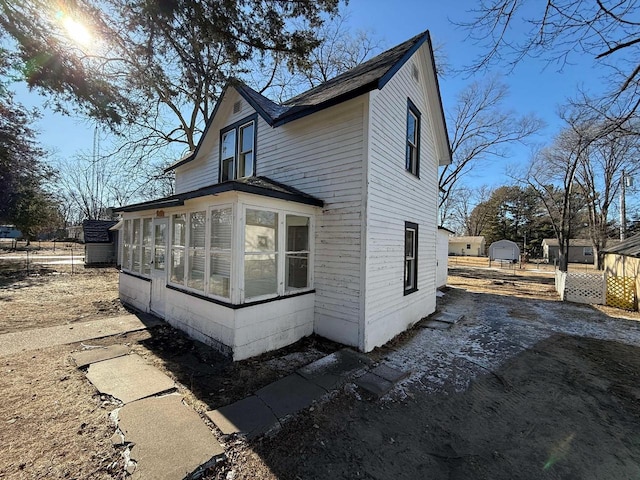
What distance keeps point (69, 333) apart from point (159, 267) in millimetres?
2067

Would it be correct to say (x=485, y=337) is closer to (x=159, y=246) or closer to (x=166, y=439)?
(x=166, y=439)

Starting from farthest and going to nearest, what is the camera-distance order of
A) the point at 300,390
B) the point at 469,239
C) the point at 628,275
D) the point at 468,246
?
1. the point at 468,246
2. the point at 469,239
3. the point at 628,275
4. the point at 300,390

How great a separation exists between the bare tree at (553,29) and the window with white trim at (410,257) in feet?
11.9

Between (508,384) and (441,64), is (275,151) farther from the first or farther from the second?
(441,64)

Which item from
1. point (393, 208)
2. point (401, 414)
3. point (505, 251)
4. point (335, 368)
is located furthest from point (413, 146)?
point (505, 251)

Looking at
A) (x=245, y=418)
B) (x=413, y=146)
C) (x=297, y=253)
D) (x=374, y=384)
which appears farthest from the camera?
(x=413, y=146)

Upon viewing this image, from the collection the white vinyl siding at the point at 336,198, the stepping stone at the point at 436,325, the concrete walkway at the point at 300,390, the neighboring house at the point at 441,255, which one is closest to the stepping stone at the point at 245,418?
the concrete walkway at the point at 300,390

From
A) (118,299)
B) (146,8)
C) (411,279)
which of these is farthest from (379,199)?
(118,299)

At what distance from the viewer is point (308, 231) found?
5.88m

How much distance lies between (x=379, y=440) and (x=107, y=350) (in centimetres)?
471

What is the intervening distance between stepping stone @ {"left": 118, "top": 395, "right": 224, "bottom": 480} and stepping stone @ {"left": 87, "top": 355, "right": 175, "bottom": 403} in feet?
0.89

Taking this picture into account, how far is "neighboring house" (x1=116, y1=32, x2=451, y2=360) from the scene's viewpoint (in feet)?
16.1

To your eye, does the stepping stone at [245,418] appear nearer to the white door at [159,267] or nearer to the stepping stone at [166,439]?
the stepping stone at [166,439]

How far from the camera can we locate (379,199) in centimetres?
552
